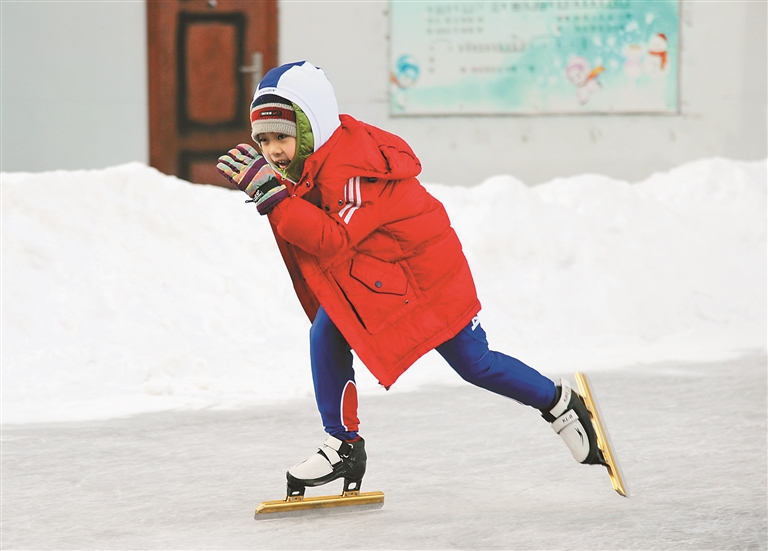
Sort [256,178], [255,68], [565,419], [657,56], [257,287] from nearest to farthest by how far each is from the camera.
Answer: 1. [256,178]
2. [565,419]
3. [257,287]
4. [255,68]
5. [657,56]

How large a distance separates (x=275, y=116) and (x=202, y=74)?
7.30 meters

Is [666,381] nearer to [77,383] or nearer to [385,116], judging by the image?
[77,383]

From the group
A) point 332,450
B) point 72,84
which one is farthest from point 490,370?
point 72,84

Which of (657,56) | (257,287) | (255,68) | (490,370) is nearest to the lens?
(490,370)

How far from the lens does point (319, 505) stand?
362 cm

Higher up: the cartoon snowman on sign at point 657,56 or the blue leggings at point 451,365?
the cartoon snowman on sign at point 657,56

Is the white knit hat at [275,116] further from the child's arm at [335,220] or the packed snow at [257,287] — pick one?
the packed snow at [257,287]

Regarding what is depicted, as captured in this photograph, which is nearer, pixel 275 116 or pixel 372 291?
pixel 275 116

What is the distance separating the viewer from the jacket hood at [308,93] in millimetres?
3322

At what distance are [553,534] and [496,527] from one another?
0.18 meters

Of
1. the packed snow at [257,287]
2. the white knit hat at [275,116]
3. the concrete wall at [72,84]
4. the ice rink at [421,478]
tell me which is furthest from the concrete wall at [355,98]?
the white knit hat at [275,116]

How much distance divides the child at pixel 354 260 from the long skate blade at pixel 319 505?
6 cm

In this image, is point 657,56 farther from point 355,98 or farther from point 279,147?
point 279,147

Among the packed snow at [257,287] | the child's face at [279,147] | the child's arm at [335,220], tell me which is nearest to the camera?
the child's arm at [335,220]
